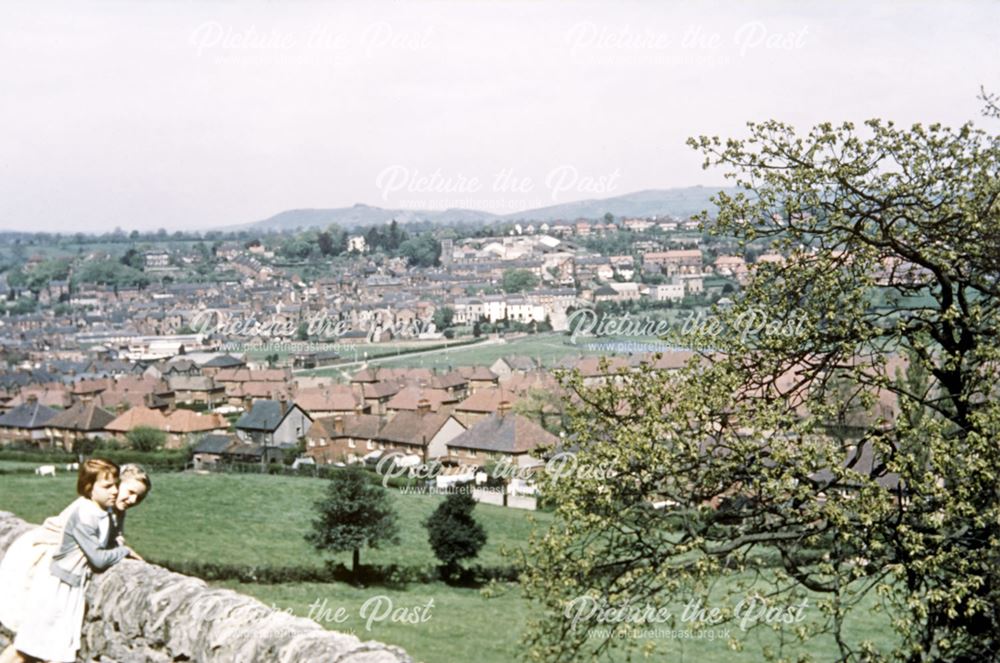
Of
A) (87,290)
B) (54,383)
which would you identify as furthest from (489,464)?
(87,290)

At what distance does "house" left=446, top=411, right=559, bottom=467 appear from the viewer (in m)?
55.5

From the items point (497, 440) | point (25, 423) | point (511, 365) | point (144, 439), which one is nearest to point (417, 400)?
point (497, 440)

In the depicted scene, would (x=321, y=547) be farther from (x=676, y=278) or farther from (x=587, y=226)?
(x=587, y=226)

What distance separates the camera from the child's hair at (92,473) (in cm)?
564

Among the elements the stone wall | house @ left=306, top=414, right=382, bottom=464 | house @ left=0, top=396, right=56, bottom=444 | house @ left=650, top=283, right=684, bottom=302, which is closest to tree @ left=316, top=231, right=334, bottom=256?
house @ left=650, top=283, right=684, bottom=302

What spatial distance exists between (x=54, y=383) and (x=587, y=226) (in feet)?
375

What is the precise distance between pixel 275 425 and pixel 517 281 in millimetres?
72463

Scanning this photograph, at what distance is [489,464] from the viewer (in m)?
54.6

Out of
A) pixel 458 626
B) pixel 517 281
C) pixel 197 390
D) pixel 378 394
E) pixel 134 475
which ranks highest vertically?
pixel 134 475

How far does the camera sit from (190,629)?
6059 millimetres

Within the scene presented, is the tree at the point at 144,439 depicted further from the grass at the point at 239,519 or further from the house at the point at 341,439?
the grass at the point at 239,519

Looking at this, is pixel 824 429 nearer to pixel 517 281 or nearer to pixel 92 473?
pixel 92 473

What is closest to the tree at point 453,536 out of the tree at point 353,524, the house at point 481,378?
the tree at point 353,524

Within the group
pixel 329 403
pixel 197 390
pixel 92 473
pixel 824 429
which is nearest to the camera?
pixel 92 473
